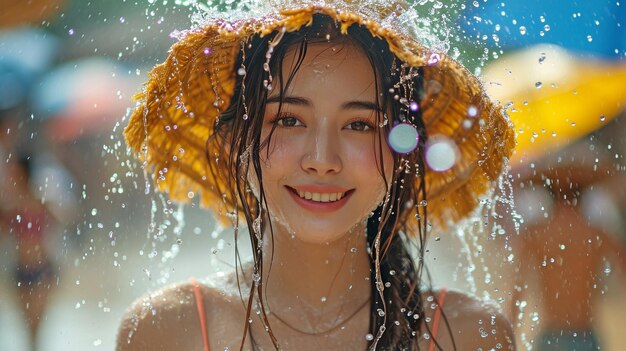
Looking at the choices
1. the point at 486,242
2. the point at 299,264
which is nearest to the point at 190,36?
the point at 299,264

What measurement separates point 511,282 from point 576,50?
123 cm

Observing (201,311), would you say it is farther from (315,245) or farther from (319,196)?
(319,196)

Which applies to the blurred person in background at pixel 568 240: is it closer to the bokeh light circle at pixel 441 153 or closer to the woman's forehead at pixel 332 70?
the bokeh light circle at pixel 441 153

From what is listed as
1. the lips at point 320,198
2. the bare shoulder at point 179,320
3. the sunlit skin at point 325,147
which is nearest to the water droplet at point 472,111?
the sunlit skin at point 325,147

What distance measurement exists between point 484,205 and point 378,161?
1191 mm

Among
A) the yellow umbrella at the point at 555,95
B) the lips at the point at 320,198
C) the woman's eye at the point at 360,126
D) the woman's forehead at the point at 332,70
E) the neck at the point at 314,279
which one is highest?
Answer: the yellow umbrella at the point at 555,95

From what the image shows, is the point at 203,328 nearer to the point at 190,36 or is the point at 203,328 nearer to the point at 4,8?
the point at 190,36

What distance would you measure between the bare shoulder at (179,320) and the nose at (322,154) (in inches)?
19.9

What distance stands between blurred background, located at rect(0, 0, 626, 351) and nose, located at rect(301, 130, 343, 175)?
114 cm

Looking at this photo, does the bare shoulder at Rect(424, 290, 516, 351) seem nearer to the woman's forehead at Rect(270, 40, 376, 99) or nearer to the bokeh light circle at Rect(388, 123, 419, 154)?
the bokeh light circle at Rect(388, 123, 419, 154)

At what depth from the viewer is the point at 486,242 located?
16.1 feet

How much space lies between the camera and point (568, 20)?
4.43 metres

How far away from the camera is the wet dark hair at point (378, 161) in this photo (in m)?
2.24

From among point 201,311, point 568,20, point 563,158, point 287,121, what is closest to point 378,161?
point 287,121
